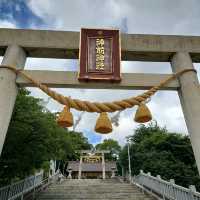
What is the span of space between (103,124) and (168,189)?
5.99 metres

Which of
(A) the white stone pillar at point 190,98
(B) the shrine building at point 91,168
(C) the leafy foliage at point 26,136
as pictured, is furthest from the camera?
(B) the shrine building at point 91,168

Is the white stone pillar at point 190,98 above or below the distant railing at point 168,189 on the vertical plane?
above

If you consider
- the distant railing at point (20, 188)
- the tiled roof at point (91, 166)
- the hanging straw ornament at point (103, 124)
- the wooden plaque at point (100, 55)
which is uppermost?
the tiled roof at point (91, 166)

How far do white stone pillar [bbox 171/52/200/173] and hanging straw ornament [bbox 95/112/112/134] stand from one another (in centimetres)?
134

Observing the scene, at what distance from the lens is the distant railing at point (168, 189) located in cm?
657

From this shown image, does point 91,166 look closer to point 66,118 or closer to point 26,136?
point 26,136

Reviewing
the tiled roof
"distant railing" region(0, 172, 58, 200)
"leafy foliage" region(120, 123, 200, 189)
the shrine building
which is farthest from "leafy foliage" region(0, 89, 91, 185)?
the tiled roof

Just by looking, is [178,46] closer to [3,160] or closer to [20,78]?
[20,78]

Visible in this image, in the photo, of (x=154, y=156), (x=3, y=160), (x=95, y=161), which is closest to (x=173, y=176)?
(x=154, y=156)

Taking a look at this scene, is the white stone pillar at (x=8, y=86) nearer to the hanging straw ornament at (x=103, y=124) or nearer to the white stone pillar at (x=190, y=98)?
the hanging straw ornament at (x=103, y=124)

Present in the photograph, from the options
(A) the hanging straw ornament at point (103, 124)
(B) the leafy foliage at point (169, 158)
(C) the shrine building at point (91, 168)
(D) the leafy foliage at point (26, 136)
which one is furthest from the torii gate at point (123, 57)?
(C) the shrine building at point (91, 168)

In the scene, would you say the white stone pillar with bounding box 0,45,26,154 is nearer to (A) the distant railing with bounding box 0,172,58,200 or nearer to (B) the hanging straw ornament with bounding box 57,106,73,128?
(B) the hanging straw ornament with bounding box 57,106,73,128

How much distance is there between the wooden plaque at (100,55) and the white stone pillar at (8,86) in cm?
115

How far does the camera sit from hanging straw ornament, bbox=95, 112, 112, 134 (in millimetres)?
3516
